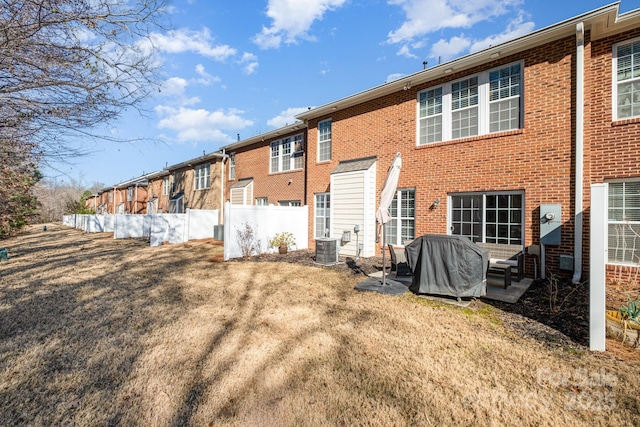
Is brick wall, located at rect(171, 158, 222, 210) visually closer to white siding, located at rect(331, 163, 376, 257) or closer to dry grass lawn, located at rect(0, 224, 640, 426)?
white siding, located at rect(331, 163, 376, 257)

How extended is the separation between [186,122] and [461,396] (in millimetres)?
22308

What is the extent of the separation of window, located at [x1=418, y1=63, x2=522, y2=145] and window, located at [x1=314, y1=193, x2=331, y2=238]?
483cm

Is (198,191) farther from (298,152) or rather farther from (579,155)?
(579,155)

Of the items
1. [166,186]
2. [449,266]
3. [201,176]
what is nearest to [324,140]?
[449,266]

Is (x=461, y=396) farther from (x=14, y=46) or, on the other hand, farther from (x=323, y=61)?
(x=323, y=61)

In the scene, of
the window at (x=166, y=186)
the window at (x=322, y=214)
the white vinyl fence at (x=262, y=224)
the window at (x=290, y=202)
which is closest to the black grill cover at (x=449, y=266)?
the window at (x=322, y=214)

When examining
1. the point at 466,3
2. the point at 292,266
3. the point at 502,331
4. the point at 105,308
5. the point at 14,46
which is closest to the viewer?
the point at 14,46

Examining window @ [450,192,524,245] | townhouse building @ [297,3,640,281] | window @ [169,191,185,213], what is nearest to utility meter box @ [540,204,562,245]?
townhouse building @ [297,3,640,281]

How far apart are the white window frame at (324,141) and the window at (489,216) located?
6.02m

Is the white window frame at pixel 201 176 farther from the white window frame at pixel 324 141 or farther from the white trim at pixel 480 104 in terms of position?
the white trim at pixel 480 104

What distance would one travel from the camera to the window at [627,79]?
6609 millimetres

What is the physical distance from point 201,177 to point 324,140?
12.7 metres

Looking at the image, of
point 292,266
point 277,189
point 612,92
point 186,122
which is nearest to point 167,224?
point 277,189

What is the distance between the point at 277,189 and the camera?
16000 mm
